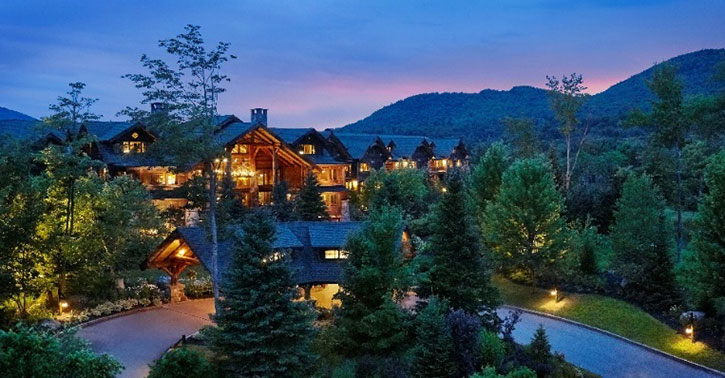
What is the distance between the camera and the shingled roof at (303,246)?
26516 millimetres

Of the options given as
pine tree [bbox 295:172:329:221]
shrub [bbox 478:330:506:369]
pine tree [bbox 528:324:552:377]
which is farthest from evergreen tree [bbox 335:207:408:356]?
pine tree [bbox 295:172:329:221]

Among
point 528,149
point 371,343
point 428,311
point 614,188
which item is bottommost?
point 371,343

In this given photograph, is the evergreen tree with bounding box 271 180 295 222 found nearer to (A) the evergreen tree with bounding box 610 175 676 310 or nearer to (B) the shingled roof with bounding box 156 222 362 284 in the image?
(B) the shingled roof with bounding box 156 222 362 284

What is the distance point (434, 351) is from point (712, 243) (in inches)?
538

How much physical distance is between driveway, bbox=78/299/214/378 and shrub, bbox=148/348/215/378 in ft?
11.7

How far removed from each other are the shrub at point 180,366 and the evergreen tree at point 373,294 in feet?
19.2

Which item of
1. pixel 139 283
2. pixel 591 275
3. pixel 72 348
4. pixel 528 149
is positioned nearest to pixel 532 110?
pixel 528 149

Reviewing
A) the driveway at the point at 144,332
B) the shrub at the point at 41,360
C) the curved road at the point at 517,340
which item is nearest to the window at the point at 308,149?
the driveway at the point at 144,332

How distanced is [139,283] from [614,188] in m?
35.5

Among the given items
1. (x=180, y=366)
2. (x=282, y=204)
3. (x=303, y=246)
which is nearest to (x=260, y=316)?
(x=180, y=366)

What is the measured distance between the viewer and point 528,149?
57.6m

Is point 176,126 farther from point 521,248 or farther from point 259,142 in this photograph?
point 259,142

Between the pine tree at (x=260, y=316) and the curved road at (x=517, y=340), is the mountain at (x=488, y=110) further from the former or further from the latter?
the pine tree at (x=260, y=316)

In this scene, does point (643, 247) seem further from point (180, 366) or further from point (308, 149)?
point (308, 149)
